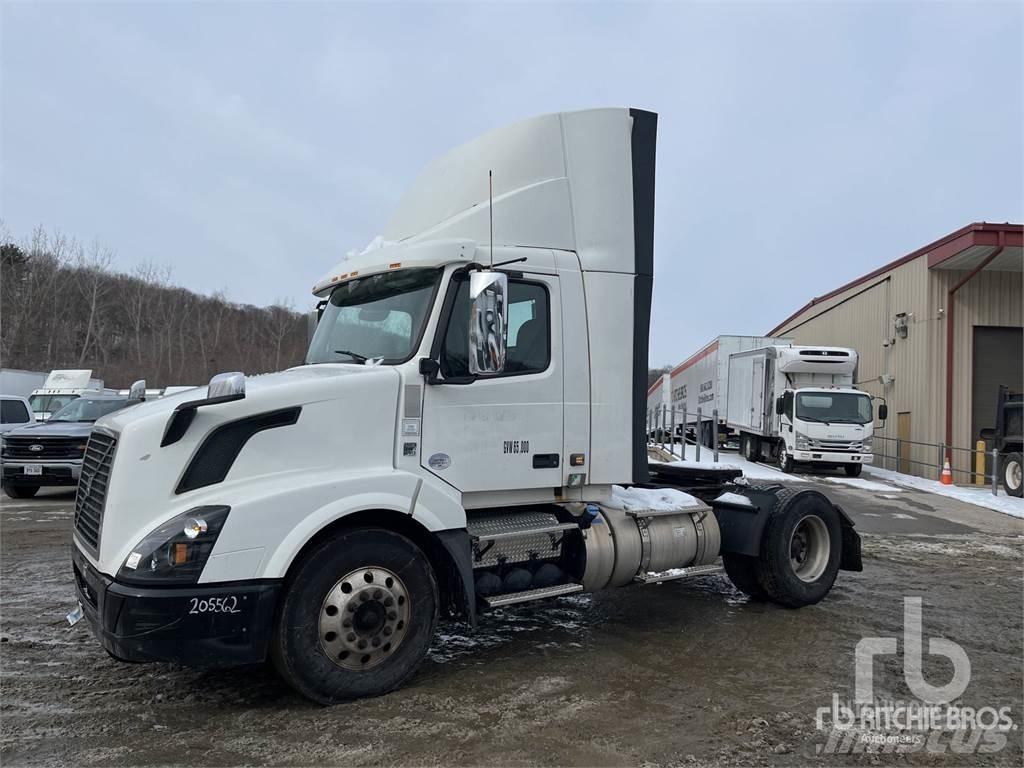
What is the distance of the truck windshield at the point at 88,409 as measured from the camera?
14.7 meters

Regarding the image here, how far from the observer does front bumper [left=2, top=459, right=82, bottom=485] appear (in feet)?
44.0

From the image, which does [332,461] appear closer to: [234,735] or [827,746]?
[234,735]

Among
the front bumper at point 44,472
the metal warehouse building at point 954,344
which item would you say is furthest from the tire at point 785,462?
the front bumper at point 44,472

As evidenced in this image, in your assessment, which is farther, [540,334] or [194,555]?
[540,334]

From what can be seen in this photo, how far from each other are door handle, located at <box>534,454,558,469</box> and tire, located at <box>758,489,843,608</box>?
2338 mm

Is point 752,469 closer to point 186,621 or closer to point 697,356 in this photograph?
point 697,356

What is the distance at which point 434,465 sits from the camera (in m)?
4.84

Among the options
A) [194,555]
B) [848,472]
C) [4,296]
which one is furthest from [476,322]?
[4,296]

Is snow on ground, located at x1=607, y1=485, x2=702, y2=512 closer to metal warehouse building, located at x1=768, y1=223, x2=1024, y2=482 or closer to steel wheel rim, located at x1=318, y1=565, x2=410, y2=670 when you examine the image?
steel wheel rim, located at x1=318, y1=565, x2=410, y2=670

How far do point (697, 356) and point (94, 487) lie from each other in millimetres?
28492

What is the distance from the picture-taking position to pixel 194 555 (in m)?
3.93

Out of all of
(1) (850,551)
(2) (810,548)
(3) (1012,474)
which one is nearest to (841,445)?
(3) (1012,474)

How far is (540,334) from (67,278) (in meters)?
55.1

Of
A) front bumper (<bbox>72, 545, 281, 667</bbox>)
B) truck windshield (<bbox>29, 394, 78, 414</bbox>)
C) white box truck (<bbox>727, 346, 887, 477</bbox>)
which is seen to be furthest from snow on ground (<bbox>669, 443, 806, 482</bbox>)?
truck windshield (<bbox>29, 394, 78, 414</bbox>)
